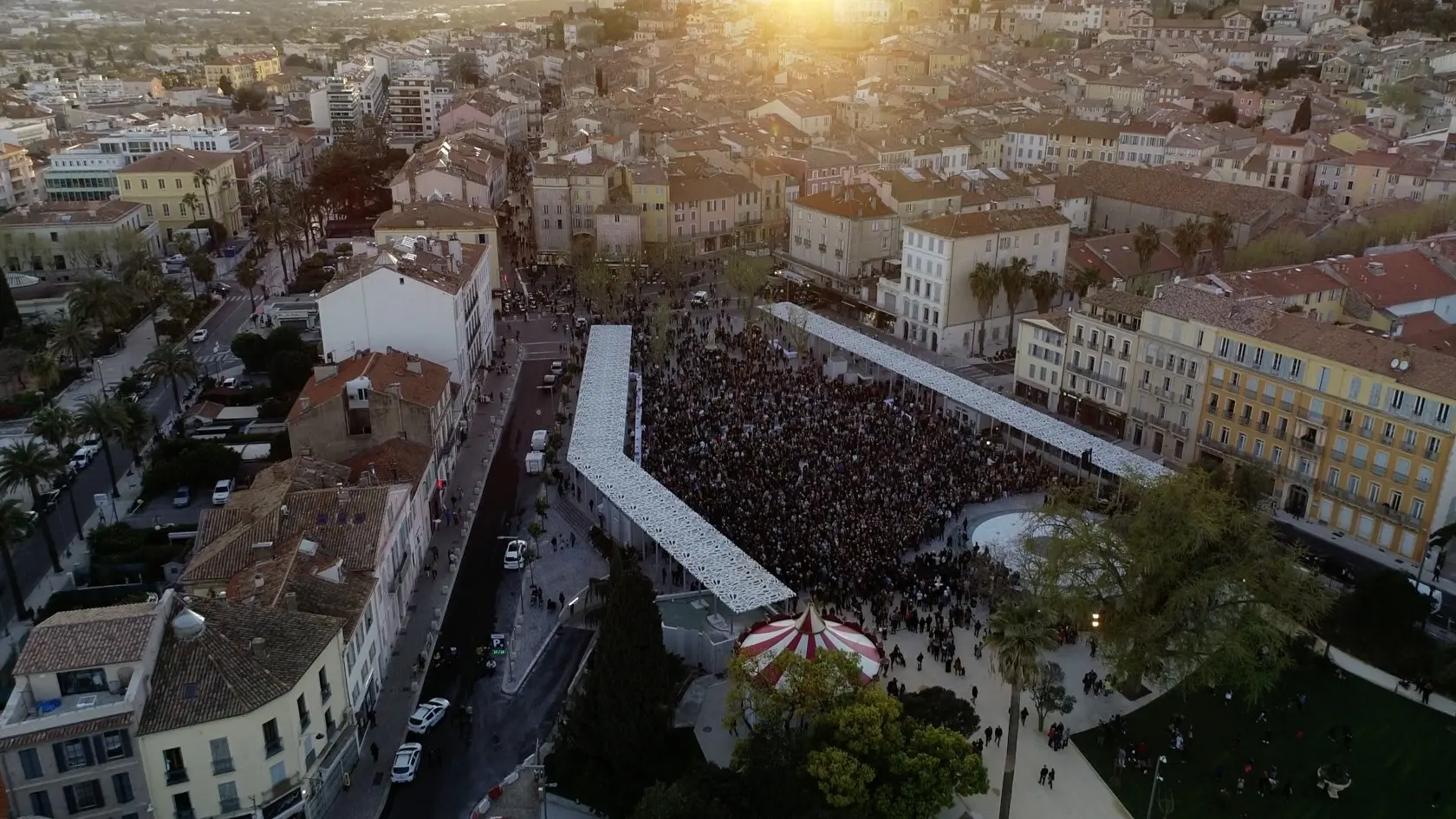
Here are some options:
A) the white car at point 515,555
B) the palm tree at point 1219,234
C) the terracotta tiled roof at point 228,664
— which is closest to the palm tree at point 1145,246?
the palm tree at point 1219,234

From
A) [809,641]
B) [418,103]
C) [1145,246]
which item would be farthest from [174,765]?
[418,103]

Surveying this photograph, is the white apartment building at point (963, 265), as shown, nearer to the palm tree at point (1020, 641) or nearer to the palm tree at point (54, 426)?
the palm tree at point (1020, 641)

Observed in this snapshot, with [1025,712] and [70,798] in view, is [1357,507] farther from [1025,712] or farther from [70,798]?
[70,798]

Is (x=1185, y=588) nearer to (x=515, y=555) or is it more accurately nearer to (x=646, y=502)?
(x=646, y=502)

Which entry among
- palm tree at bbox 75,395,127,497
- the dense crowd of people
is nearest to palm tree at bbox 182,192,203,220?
palm tree at bbox 75,395,127,497

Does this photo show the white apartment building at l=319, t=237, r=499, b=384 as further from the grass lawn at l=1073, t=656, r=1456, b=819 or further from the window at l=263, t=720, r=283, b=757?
the grass lawn at l=1073, t=656, r=1456, b=819

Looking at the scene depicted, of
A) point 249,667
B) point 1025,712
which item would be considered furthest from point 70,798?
point 1025,712
